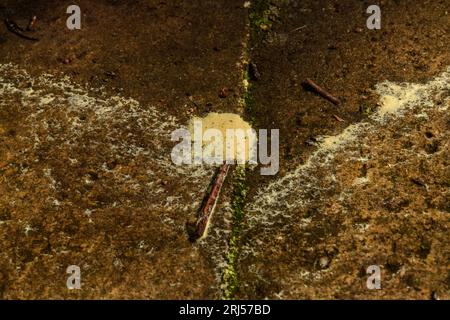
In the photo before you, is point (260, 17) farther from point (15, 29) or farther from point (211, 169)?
point (15, 29)

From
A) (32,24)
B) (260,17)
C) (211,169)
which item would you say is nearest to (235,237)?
(211,169)

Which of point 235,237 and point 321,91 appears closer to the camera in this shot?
point 235,237

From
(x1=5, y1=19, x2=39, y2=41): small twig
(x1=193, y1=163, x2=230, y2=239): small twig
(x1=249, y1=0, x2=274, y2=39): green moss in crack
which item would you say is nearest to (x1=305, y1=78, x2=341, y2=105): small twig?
(x1=249, y1=0, x2=274, y2=39): green moss in crack

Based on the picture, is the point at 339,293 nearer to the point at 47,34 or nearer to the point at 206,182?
the point at 206,182

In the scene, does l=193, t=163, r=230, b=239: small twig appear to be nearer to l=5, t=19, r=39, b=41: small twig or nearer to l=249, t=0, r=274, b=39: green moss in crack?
l=249, t=0, r=274, b=39: green moss in crack

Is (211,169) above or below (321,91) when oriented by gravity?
below

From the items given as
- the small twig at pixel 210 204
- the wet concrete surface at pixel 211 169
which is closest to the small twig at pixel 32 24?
the wet concrete surface at pixel 211 169
